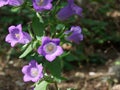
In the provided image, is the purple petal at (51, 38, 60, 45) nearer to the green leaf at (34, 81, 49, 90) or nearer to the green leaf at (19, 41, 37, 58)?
the green leaf at (19, 41, 37, 58)

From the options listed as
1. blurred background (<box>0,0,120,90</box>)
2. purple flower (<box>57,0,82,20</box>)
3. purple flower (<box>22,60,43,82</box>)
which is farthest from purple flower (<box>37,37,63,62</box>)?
blurred background (<box>0,0,120,90</box>)

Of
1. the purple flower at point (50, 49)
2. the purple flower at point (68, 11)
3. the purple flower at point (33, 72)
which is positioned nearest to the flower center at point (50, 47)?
the purple flower at point (50, 49)

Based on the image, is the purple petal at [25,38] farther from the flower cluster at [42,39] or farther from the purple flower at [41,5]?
the purple flower at [41,5]

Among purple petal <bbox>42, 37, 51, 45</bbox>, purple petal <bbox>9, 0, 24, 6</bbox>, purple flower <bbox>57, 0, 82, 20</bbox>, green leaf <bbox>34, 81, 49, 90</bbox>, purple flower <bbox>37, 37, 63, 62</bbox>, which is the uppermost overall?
purple petal <bbox>9, 0, 24, 6</bbox>

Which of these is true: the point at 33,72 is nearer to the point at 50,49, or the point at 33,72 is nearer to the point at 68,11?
the point at 50,49

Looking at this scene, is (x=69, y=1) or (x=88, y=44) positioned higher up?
(x=69, y=1)

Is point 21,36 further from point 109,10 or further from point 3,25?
point 109,10

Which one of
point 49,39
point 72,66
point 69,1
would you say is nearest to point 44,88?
point 49,39
